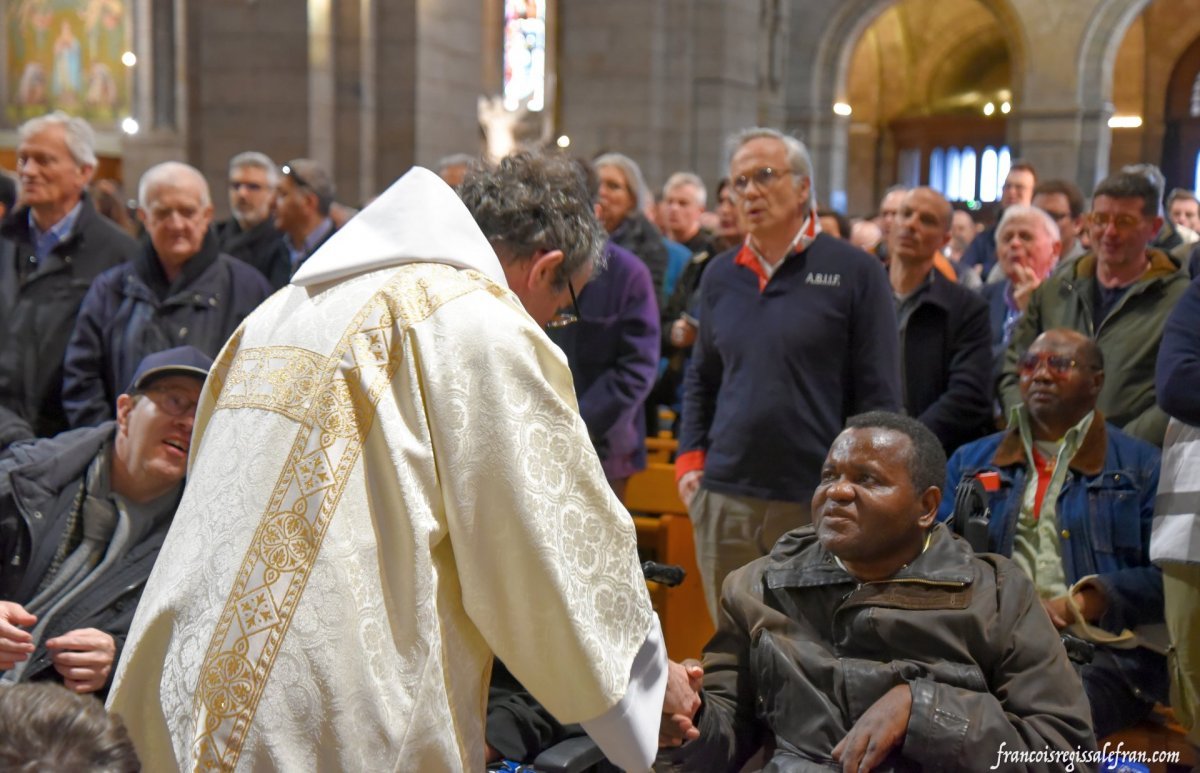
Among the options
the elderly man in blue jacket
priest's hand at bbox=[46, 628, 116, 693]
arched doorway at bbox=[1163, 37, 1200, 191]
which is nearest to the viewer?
priest's hand at bbox=[46, 628, 116, 693]

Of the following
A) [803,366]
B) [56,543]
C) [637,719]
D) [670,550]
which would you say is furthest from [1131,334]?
[56,543]

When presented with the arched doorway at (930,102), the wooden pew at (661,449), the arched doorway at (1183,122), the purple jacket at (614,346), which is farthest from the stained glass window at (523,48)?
the purple jacket at (614,346)

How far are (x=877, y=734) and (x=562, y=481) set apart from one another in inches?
41.4

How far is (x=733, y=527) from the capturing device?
13.6 ft

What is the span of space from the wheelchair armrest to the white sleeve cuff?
77 centimetres

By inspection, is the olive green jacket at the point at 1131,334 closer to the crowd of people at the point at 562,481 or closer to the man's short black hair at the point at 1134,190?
the crowd of people at the point at 562,481

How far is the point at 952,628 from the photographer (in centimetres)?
281

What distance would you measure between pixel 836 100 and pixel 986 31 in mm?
7040

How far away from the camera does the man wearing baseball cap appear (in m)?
3.06

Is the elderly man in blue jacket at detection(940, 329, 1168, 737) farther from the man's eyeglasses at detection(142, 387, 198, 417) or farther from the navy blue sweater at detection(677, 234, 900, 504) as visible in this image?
the man's eyeglasses at detection(142, 387, 198, 417)

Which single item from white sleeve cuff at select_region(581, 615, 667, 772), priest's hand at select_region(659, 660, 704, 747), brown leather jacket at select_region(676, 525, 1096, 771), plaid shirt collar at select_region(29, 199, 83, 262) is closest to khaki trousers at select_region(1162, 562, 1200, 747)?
brown leather jacket at select_region(676, 525, 1096, 771)

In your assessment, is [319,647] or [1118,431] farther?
[1118,431]

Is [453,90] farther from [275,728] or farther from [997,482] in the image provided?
[275,728]

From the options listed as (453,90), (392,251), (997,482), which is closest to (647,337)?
(997,482)
